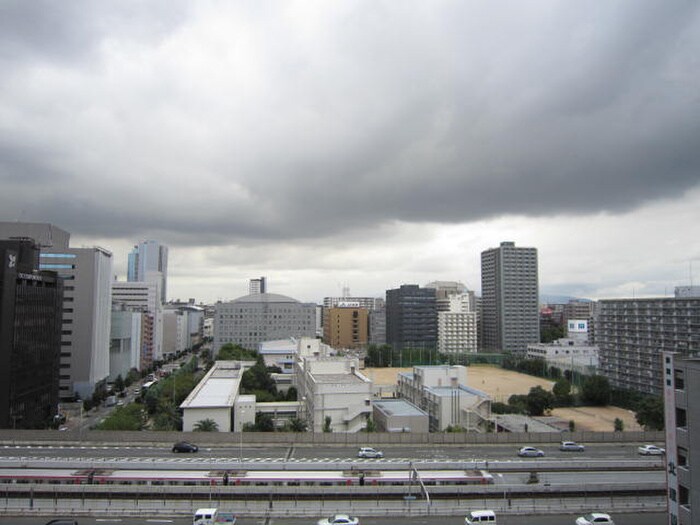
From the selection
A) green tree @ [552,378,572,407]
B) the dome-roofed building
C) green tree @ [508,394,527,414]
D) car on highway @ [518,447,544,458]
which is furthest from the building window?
the dome-roofed building

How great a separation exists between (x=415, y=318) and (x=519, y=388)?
37.5 m

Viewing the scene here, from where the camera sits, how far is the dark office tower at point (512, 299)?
81.1 m

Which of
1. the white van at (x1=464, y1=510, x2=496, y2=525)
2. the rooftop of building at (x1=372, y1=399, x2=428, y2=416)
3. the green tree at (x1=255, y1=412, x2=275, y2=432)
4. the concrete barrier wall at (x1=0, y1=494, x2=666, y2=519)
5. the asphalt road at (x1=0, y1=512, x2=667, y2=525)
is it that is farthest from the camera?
the rooftop of building at (x1=372, y1=399, x2=428, y2=416)

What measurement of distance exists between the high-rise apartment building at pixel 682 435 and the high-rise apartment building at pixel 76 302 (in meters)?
39.7

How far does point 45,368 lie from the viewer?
30.2m

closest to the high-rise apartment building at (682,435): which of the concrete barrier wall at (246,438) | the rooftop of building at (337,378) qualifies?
the concrete barrier wall at (246,438)

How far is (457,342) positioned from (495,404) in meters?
51.3

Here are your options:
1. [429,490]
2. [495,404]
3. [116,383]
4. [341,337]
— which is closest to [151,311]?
[116,383]

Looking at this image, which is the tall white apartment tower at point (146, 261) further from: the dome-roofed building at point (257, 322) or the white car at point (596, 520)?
the white car at point (596, 520)

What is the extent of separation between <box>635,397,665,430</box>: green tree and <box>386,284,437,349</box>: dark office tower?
5495 centimetres

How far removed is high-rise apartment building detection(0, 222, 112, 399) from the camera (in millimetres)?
40094

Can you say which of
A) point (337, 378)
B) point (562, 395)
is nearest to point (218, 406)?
point (337, 378)

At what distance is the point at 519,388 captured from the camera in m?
47.8

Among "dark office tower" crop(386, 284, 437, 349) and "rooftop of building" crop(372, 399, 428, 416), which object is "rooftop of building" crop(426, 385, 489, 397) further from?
"dark office tower" crop(386, 284, 437, 349)
